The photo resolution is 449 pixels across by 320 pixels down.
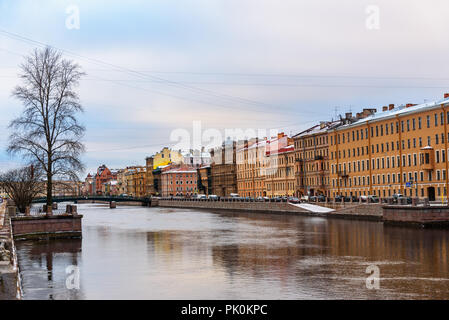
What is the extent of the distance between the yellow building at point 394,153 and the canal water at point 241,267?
22.5m

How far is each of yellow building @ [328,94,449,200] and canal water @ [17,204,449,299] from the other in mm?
22533

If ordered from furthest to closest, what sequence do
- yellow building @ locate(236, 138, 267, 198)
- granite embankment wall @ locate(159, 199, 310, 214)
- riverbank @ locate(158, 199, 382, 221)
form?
yellow building @ locate(236, 138, 267, 198), granite embankment wall @ locate(159, 199, 310, 214), riverbank @ locate(158, 199, 382, 221)

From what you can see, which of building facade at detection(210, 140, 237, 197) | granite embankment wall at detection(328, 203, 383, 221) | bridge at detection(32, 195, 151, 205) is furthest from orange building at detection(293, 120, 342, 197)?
bridge at detection(32, 195, 151, 205)

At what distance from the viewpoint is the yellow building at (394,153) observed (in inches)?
2564

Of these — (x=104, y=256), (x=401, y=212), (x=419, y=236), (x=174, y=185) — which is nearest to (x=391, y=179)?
(x=401, y=212)

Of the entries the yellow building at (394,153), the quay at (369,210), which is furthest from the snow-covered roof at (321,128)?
the quay at (369,210)

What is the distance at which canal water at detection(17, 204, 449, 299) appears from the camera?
69.3ft

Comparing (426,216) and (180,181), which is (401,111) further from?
(180,181)

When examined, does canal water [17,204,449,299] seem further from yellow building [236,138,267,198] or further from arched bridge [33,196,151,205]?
arched bridge [33,196,151,205]

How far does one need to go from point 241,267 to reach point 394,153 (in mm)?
50327

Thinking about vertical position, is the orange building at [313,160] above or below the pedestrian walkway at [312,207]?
above

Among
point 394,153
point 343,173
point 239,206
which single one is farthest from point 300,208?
point 239,206

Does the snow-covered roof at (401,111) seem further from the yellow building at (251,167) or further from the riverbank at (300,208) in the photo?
the yellow building at (251,167)
